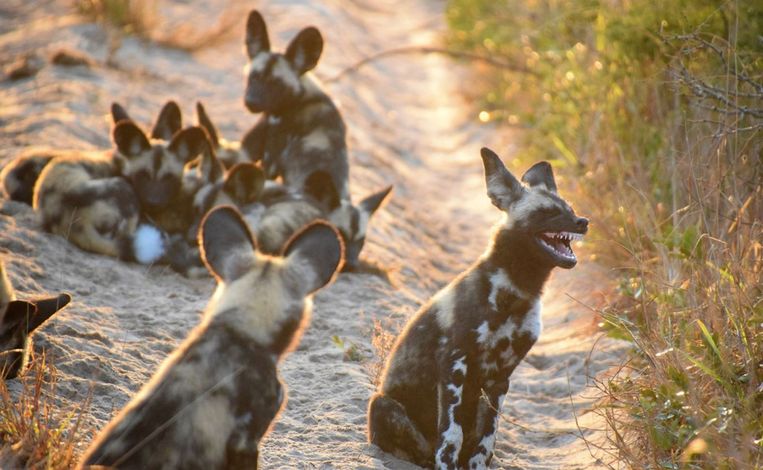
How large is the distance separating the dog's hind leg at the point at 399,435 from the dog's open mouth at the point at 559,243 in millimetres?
823

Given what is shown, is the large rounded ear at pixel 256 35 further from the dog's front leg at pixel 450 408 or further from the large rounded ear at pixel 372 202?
the dog's front leg at pixel 450 408

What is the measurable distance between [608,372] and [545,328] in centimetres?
151

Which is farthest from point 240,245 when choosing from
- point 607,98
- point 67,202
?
point 607,98

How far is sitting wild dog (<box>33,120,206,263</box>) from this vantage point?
5.68 m

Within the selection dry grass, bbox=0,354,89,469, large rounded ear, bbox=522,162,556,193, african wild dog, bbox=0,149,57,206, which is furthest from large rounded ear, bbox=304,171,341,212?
dry grass, bbox=0,354,89,469

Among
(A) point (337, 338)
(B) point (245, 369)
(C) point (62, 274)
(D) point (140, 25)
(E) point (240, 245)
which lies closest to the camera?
(B) point (245, 369)

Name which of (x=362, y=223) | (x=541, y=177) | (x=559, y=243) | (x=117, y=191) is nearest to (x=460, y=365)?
(x=559, y=243)

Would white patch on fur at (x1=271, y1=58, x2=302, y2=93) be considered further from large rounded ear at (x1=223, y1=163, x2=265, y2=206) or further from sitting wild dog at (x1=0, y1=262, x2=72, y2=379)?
sitting wild dog at (x1=0, y1=262, x2=72, y2=379)

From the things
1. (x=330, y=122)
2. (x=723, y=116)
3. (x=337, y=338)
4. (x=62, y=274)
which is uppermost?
(x=723, y=116)

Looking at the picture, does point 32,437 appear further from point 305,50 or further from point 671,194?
point 305,50

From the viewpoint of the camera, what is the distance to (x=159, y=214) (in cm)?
606

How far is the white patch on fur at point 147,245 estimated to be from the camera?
19.0 feet

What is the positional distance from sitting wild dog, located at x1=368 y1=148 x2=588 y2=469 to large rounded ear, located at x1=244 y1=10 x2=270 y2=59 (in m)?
2.99

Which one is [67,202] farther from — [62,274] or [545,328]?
[545,328]
